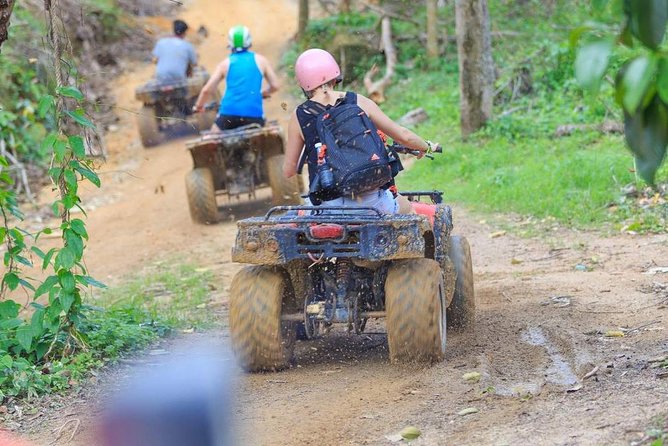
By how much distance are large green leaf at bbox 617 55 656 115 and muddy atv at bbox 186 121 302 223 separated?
905cm

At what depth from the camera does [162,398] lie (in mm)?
6059

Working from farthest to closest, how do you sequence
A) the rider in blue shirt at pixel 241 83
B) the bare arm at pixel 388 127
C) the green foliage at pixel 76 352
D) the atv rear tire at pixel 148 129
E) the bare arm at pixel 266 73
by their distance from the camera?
1. the atv rear tire at pixel 148 129
2. the bare arm at pixel 266 73
3. the rider in blue shirt at pixel 241 83
4. the bare arm at pixel 388 127
5. the green foliage at pixel 76 352

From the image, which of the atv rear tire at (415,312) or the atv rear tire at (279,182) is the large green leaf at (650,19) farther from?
the atv rear tire at (279,182)

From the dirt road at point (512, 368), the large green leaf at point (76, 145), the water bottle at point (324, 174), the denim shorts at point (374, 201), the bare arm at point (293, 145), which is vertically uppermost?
the large green leaf at point (76, 145)

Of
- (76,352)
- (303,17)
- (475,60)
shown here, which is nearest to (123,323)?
(76,352)

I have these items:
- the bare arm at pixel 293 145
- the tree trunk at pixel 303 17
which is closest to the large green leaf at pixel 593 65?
the bare arm at pixel 293 145

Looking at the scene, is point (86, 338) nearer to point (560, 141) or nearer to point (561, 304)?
point (561, 304)

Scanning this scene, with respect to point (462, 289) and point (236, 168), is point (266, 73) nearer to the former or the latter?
point (236, 168)

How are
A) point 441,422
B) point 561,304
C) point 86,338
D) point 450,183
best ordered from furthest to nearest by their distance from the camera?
point 450,183 < point 561,304 < point 86,338 < point 441,422

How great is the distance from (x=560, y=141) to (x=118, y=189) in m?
6.72

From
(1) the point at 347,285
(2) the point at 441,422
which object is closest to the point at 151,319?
(1) the point at 347,285

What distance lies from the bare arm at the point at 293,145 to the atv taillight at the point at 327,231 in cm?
85

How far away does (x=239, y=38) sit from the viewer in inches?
469

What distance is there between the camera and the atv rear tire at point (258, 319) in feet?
19.8
